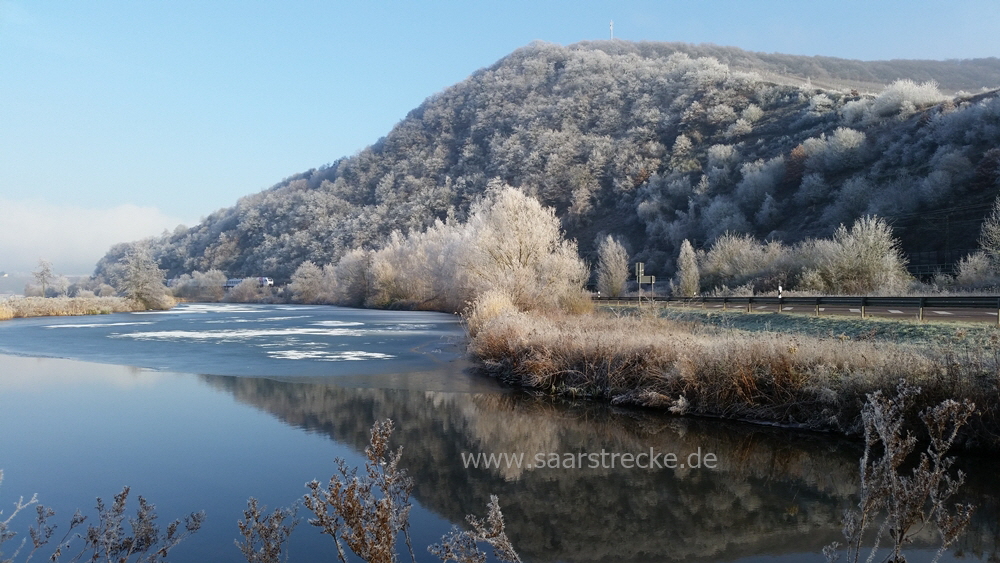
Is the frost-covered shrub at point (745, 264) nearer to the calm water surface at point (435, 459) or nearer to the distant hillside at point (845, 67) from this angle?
the calm water surface at point (435, 459)

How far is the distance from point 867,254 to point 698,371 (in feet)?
73.5

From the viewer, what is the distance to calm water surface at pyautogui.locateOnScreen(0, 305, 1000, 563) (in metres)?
8.00

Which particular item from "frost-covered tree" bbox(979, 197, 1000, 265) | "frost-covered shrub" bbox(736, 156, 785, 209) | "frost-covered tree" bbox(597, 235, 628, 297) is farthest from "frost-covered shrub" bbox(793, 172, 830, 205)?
"frost-covered tree" bbox(979, 197, 1000, 265)

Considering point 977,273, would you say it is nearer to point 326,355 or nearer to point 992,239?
point 992,239

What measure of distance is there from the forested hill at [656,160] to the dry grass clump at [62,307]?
110ft

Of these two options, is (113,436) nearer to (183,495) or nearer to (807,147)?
(183,495)

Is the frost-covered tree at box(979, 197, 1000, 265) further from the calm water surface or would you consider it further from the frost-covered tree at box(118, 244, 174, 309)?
the frost-covered tree at box(118, 244, 174, 309)

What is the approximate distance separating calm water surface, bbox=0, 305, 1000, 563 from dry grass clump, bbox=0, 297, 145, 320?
3862 cm

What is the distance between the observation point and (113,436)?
42.3ft

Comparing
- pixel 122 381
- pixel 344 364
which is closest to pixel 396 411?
pixel 344 364

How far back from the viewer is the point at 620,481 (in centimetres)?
1001

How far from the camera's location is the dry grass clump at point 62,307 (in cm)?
5281

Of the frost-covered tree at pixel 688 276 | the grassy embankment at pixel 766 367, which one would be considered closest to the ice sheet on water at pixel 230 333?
the grassy embankment at pixel 766 367

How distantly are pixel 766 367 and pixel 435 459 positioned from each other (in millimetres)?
7058
